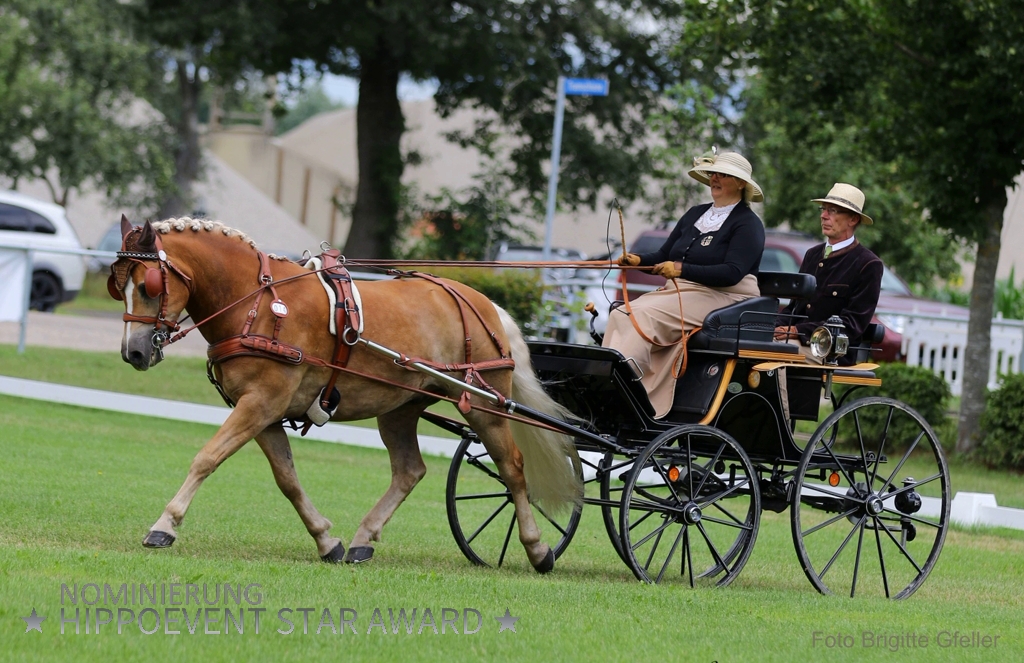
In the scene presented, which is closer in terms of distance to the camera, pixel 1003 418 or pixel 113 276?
pixel 113 276

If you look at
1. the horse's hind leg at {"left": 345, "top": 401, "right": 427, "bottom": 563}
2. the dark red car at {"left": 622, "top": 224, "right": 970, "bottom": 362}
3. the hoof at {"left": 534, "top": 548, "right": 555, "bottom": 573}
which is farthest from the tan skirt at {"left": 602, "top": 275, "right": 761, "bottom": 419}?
the dark red car at {"left": 622, "top": 224, "right": 970, "bottom": 362}

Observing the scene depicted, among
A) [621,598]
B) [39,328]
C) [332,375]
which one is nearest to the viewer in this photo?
[621,598]

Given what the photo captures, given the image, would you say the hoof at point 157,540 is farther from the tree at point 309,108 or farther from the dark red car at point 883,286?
the tree at point 309,108

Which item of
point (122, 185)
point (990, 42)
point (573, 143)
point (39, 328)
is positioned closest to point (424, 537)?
point (990, 42)

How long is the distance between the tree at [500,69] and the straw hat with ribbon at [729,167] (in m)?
15.3

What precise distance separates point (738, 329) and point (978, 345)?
824 cm

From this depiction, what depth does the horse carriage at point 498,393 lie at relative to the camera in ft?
21.6

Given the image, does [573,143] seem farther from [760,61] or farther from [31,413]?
[31,413]

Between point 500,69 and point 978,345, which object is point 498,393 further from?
point 500,69

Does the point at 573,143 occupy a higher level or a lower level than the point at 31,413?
higher

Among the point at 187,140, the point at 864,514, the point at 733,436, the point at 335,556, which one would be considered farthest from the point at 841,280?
the point at 187,140

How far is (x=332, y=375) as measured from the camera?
6.89 meters

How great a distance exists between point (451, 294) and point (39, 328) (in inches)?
497

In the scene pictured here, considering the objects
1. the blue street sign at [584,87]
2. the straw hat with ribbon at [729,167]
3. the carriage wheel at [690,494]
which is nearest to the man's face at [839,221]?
the straw hat with ribbon at [729,167]
